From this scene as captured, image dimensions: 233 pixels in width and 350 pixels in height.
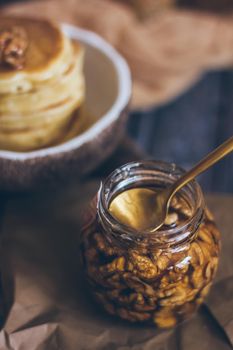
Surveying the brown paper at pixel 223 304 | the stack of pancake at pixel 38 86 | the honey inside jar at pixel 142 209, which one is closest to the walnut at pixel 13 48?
the stack of pancake at pixel 38 86

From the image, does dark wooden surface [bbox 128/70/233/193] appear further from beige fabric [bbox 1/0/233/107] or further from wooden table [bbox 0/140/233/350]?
wooden table [bbox 0/140/233/350]

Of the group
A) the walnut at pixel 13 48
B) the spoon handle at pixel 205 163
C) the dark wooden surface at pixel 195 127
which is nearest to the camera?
the spoon handle at pixel 205 163

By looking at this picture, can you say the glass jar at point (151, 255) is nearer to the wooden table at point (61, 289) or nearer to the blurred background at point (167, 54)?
the wooden table at point (61, 289)

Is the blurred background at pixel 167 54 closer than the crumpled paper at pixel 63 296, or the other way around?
the crumpled paper at pixel 63 296

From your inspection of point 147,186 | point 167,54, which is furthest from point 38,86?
point 167,54

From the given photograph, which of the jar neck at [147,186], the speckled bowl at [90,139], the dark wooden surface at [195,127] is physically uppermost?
the jar neck at [147,186]

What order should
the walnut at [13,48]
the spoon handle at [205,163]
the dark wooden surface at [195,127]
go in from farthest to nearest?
the dark wooden surface at [195,127]
the walnut at [13,48]
the spoon handle at [205,163]

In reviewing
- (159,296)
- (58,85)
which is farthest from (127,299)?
(58,85)
